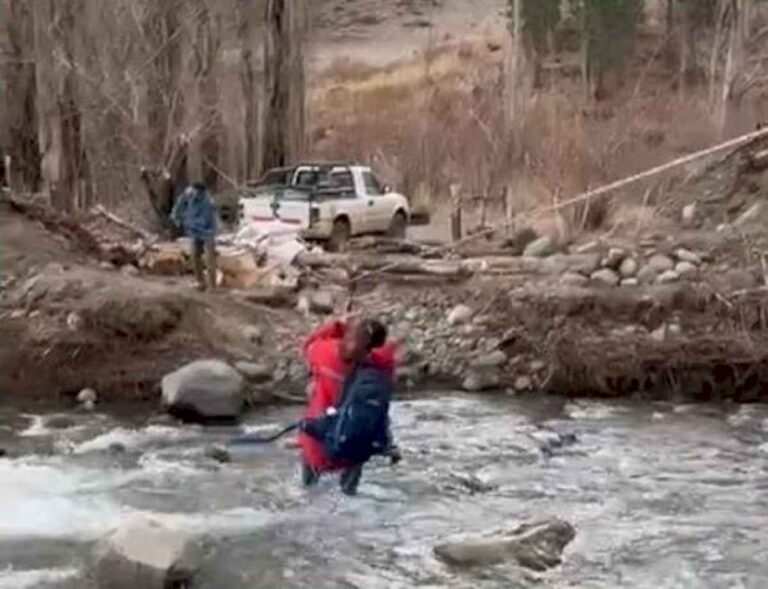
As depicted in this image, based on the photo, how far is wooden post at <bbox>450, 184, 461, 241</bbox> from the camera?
29.6 metres

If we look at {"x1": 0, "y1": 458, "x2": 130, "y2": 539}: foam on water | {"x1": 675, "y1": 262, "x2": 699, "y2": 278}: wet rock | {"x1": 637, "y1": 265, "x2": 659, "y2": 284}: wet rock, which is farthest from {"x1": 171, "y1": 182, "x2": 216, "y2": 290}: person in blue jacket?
{"x1": 0, "y1": 458, "x2": 130, "y2": 539}: foam on water

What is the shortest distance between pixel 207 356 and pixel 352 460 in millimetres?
6485

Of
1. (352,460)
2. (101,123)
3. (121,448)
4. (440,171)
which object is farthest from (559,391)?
(440,171)

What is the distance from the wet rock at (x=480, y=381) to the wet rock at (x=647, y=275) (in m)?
2.37

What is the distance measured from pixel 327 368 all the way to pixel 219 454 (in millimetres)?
3454

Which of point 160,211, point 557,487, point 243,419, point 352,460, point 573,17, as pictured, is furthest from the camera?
point 573,17

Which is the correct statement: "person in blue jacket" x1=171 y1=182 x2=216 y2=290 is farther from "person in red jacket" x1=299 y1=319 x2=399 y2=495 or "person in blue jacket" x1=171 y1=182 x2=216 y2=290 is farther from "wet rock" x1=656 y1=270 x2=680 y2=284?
"person in red jacket" x1=299 y1=319 x2=399 y2=495

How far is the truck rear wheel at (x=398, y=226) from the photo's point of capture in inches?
1166

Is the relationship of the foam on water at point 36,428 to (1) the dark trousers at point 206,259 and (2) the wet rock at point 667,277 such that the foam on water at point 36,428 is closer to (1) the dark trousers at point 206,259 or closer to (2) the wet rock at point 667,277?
(1) the dark trousers at point 206,259

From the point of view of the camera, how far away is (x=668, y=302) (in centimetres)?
1911

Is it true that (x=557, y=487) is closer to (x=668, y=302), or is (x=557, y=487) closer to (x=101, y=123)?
(x=668, y=302)

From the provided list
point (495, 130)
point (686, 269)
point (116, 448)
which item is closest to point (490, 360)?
point (686, 269)

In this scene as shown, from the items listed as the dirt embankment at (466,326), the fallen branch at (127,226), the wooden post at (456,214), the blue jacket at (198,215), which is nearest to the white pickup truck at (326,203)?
the wooden post at (456,214)

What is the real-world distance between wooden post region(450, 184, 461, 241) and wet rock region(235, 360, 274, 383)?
10.2m
